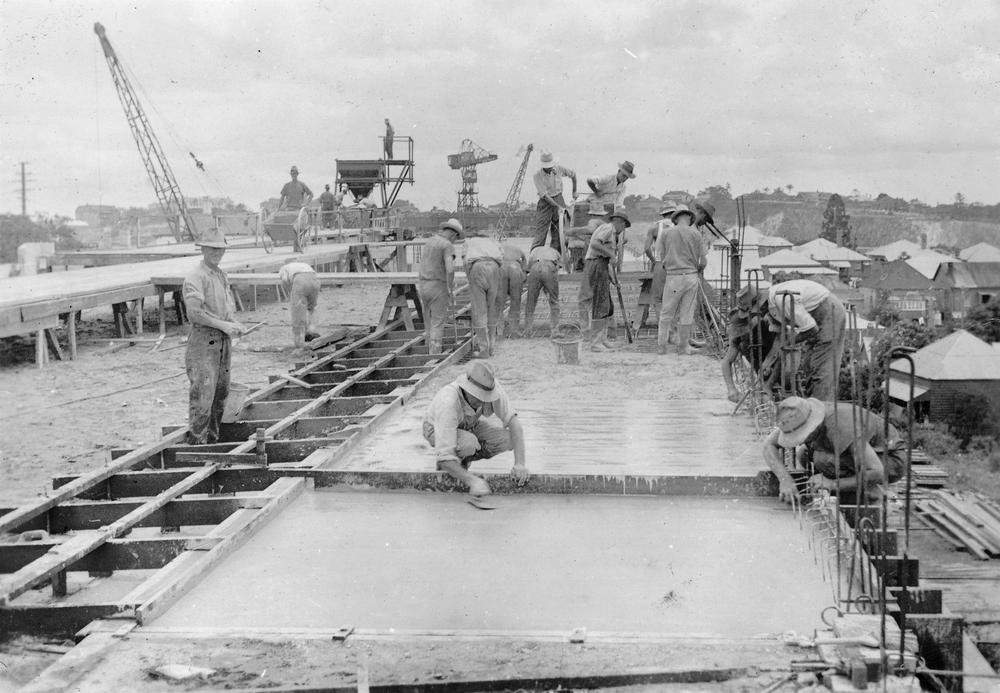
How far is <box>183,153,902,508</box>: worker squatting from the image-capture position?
625cm

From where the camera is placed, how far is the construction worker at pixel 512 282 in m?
13.3

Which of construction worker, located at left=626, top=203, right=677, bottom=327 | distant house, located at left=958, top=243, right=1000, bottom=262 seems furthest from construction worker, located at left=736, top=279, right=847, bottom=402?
distant house, located at left=958, top=243, right=1000, bottom=262

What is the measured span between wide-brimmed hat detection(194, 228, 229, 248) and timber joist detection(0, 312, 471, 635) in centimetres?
150

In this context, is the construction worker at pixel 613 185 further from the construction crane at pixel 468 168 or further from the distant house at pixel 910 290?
the distant house at pixel 910 290

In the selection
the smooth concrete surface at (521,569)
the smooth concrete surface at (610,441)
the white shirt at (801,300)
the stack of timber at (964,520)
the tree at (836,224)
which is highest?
the tree at (836,224)

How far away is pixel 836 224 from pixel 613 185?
62.2 m

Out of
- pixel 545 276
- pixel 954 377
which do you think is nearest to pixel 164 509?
pixel 545 276

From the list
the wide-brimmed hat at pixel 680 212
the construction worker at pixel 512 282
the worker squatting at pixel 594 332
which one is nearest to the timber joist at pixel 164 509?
the worker squatting at pixel 594 332

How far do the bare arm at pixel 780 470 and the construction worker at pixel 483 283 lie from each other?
19.9 feet

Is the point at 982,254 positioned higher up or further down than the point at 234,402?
higher up

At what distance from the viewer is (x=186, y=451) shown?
8.02 m

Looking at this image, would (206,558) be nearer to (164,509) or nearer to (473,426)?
(164,509)

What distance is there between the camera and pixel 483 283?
12016 mm

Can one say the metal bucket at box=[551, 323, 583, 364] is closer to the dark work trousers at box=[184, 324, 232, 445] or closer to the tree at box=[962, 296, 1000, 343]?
the dark work trousers at box=[184, 324, 232, 445]
